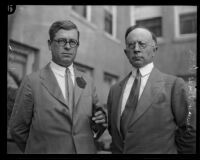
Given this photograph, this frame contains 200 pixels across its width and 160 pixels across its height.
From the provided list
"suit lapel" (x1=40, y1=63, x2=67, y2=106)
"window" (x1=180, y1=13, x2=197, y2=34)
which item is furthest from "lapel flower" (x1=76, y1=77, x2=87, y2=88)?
"window" (x1=180, y1=13, x2=197, y2=34)

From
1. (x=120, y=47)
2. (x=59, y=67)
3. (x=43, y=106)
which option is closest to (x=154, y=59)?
(x=120, y=47)

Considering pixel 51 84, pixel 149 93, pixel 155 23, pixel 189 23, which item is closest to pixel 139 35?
pixel 149 93

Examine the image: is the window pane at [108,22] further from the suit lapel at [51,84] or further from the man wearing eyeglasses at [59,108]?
the suit lapel at [51,84]

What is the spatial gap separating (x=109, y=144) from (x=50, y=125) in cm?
48

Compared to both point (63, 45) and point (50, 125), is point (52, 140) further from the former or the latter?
point (63, 45)

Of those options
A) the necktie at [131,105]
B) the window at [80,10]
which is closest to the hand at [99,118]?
the necktie at [131,105]

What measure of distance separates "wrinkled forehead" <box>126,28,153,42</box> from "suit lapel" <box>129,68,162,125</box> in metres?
0.20

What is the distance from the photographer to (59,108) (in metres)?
1.58

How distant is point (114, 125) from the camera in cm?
162

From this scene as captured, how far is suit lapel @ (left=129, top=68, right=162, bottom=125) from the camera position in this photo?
62.7 inches

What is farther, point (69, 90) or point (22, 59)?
point (22, 59)

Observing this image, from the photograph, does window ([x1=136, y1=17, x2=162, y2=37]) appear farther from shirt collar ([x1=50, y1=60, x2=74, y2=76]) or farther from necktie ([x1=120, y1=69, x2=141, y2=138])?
shirt collar ([x1=50, y1=60, x2=74, y2=76])

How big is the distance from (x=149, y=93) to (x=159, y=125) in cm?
20

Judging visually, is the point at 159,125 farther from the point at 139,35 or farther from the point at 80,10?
the point at 80,10
